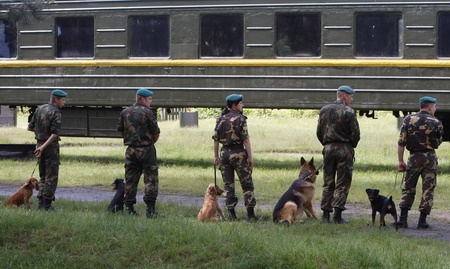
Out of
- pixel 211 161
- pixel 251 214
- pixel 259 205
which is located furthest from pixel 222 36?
pixel 251 214

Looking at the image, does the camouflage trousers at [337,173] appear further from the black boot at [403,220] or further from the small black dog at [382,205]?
the black boot at [403,220]

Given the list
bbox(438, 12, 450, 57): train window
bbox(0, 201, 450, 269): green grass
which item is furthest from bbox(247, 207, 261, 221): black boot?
bbox(438, 12, 450, 57): train window

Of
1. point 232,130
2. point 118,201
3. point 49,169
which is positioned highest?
point 232,130

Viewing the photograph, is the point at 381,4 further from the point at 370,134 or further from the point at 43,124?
the point at 370,134

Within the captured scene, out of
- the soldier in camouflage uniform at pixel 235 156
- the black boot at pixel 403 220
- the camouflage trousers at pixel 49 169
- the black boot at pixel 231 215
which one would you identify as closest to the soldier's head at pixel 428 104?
the black boot at pixel 403 220

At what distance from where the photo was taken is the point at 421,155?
36.4ft

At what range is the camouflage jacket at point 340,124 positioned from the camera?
36.8ft

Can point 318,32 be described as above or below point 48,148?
above

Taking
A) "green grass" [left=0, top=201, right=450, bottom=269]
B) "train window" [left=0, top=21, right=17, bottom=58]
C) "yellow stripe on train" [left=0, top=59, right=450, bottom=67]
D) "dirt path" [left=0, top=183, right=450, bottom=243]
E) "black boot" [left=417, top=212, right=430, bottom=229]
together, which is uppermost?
"train window" [left=0, top=21, right=17, bottom=58]

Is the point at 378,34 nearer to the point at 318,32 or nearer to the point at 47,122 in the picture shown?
the point at 318,32

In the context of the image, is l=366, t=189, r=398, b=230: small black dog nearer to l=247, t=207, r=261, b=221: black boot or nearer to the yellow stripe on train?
l=247, t=207, r=261, b=221: black boot

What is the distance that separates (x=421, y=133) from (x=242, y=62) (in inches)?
253

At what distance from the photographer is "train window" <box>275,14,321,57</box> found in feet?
55.2

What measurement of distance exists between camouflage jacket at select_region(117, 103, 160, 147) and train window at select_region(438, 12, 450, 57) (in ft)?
22.4
